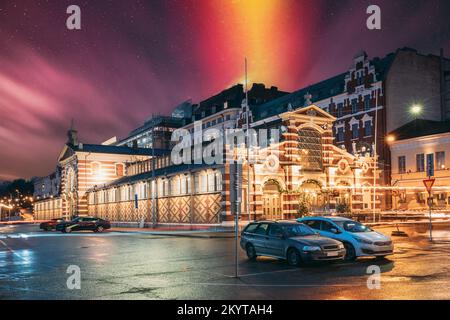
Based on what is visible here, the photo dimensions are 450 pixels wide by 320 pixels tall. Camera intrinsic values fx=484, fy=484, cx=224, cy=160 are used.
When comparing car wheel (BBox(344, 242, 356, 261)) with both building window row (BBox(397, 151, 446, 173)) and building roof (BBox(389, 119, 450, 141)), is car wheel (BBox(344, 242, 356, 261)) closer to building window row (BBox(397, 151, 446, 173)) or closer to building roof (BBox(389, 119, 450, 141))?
building window row (BBox(397, 151, 446, 173))

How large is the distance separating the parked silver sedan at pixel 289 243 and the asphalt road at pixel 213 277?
1.21 feet

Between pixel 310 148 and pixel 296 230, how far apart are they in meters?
28.5

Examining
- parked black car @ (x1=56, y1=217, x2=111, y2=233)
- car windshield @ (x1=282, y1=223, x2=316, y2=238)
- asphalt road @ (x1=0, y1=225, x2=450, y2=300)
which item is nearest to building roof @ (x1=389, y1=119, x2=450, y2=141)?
parked black car @ (x1=56, y1=217, x2=111, y2=233)

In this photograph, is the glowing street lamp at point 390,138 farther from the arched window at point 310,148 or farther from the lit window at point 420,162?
the arched window at point 310,148

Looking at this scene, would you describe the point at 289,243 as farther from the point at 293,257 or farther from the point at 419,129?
the point at 419,129

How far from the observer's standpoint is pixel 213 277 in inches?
535

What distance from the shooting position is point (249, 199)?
132 ft

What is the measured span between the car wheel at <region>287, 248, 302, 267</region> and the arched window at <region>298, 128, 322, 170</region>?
28233 mm

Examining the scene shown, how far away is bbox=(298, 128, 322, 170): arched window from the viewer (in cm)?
4434

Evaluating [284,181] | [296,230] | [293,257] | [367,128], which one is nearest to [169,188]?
[284,181]

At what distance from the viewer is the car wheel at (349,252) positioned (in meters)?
17.4

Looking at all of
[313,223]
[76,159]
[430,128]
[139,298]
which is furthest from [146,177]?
[139,298]

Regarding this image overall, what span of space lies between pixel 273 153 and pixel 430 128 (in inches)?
778
